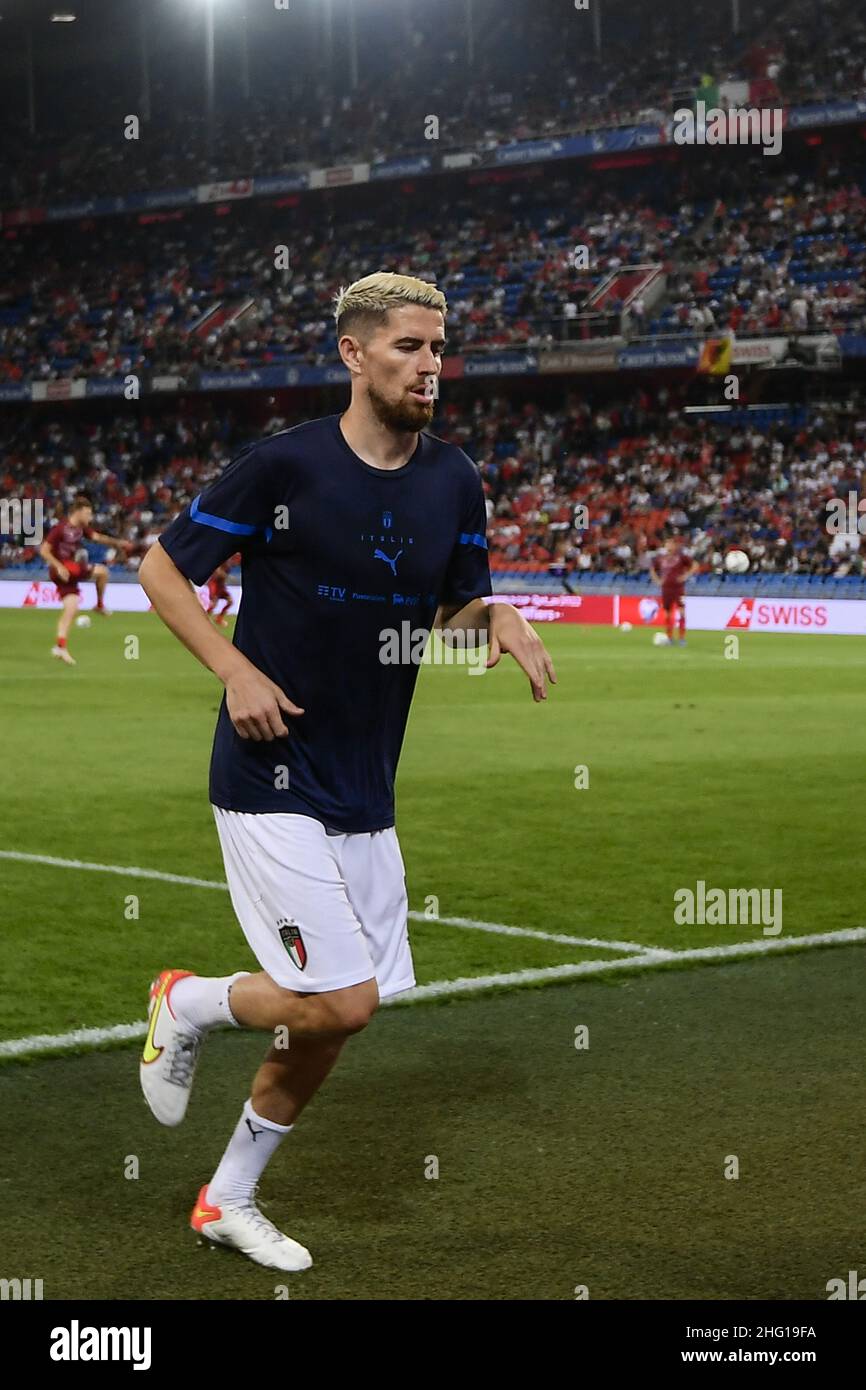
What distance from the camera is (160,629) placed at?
3019 centimetres

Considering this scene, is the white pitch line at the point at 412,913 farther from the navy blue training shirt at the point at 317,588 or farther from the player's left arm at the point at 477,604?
the navy blue training shirt at the point at 317,588

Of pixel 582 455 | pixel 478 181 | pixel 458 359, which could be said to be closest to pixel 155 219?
pixel 478 181

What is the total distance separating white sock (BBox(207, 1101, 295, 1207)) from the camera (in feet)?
13.5

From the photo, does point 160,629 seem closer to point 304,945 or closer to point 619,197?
point 619,197

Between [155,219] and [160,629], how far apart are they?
28247 millimetres

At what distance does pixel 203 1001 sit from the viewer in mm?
4328

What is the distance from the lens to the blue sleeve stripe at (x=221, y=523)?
403cm

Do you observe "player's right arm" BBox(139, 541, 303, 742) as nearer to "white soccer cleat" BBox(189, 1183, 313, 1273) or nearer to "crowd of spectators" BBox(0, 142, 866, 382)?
"white soccer cleat" BBox(189, 1183, 313, 1273)

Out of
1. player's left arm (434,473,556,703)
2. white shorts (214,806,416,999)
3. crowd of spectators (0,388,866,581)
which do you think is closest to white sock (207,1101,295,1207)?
white shorts (214,806,416,999)
